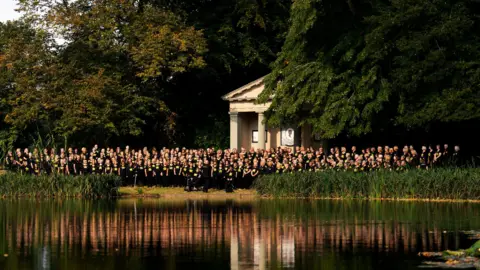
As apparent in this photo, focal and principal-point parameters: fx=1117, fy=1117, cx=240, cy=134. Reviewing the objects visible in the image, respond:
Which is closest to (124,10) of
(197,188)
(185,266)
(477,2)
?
(197,188)

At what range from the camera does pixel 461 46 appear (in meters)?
54.5

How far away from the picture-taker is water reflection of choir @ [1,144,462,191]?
55.6 metres

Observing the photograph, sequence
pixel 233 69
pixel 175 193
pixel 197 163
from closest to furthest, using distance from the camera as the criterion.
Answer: pixel 175 193 → pixel 197 163 → pixel 233 69

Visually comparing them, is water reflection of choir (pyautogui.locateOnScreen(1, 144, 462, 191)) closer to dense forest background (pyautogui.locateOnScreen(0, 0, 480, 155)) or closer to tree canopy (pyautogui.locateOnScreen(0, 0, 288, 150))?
dense forest background (pyautogui.locateOnScreen(0, 0, 480, 155))

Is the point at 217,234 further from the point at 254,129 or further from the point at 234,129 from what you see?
the point at 254,129

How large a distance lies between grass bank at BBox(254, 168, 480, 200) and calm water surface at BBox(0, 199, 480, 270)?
2120mm

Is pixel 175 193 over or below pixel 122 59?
below

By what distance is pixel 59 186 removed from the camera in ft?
168

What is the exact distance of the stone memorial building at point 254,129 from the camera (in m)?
67.6

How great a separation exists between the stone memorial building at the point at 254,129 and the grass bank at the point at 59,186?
16731 mm

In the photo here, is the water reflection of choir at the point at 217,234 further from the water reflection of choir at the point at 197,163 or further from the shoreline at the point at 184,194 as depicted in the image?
the water reflection of choir at the point at 197,163

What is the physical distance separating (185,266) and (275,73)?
3960 cm

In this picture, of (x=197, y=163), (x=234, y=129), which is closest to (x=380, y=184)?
(x=197, y=163)

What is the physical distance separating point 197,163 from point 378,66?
34.6 feet
